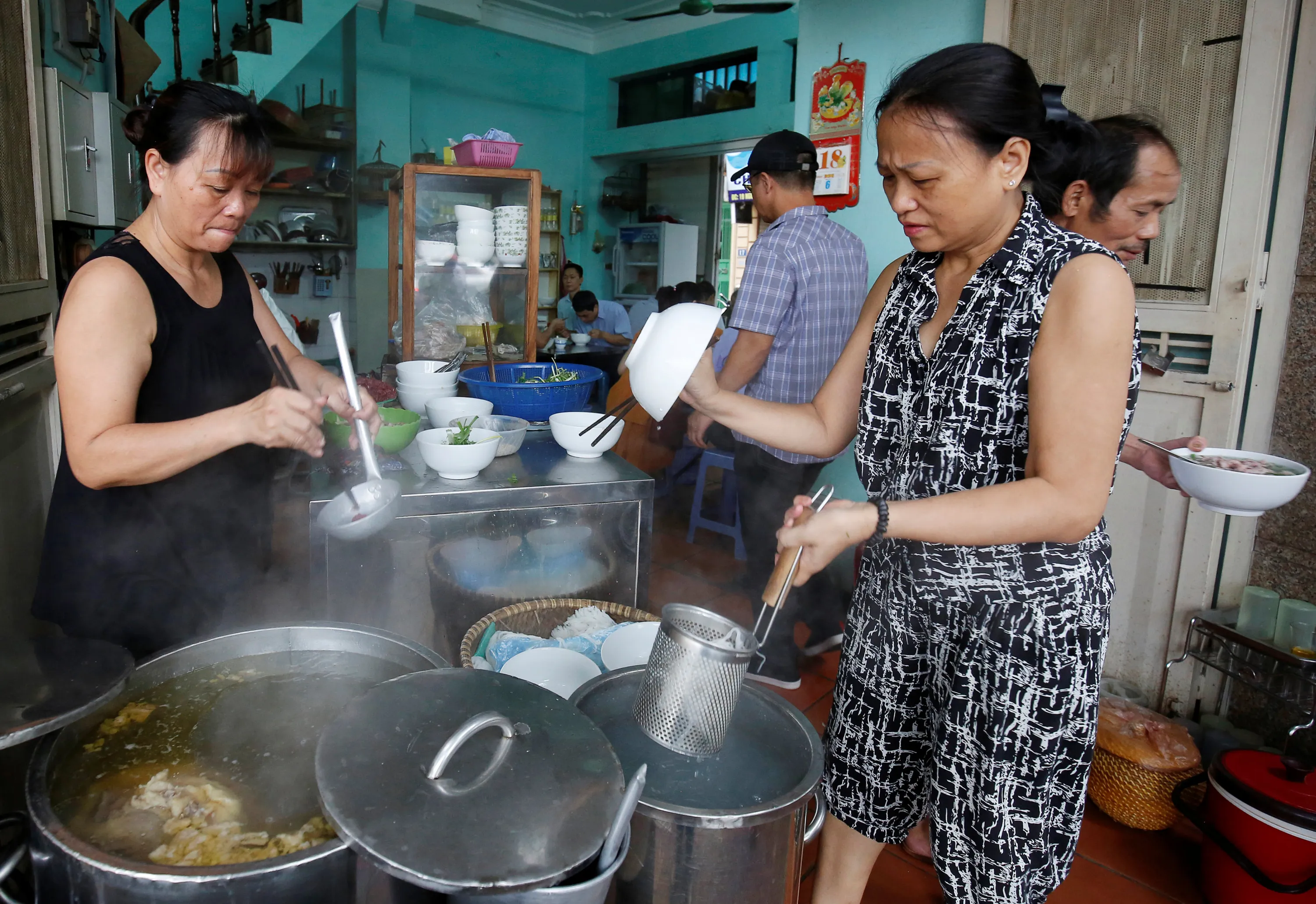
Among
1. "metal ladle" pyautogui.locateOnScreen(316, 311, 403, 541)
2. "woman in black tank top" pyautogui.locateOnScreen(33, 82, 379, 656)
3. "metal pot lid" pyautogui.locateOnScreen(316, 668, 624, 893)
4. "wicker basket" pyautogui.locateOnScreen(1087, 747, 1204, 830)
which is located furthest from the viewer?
"wicker basket" pyautogui.locateOnScreen(1087, 747, 1204, 830)

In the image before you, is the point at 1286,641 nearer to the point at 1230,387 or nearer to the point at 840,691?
the point at 1230,387

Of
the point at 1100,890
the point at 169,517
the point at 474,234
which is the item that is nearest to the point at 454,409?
the point at 169,517

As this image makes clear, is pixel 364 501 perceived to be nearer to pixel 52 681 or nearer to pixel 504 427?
pixel 52 681

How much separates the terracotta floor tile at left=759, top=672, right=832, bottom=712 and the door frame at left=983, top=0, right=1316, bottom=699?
4.56 feet

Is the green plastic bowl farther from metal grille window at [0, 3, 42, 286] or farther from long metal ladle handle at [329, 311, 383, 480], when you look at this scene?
metal grille window at [0, 3, 42, 286]

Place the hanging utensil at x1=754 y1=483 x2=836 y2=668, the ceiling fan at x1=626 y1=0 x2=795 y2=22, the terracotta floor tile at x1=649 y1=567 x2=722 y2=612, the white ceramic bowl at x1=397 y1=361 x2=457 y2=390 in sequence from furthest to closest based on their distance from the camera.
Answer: the ceiling fan at x1=626 y1=0 x2=795 y2=22, the terracotta floor tile at x1=649 y1=567 x2=722 y2=612, the white ceramic bowl at x1=397 y1=361 x2=457 y2=390, the hanging utensil at x1=754 y1=483 x2=836 y2=668

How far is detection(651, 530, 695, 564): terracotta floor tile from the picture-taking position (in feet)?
15.6

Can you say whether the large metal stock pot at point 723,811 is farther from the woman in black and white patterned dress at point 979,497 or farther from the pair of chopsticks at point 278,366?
the pair of chopsticks at point 278,366

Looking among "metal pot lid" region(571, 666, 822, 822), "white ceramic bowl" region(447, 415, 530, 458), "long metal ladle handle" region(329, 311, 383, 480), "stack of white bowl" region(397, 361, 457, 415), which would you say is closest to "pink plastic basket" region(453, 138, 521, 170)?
"stack of white bowl" region(397, 361, 457, 415)

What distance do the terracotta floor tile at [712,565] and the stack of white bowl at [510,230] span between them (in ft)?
6.55

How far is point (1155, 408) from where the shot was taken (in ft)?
9.52

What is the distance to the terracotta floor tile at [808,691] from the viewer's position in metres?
3.20

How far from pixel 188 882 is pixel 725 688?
729 mm

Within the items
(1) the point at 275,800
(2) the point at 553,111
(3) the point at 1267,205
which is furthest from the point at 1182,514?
(2) the point at 553,111
